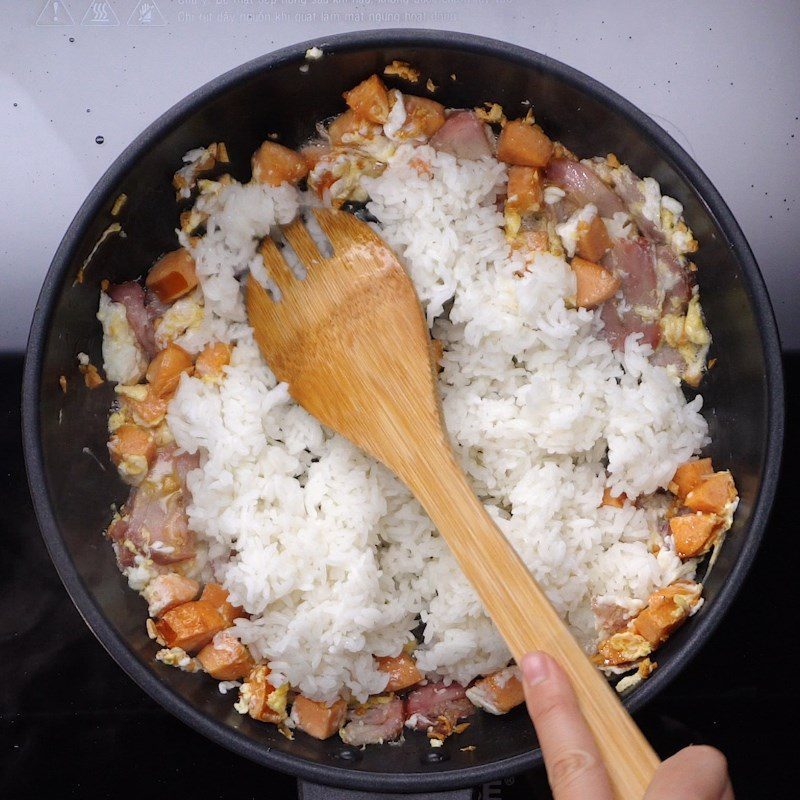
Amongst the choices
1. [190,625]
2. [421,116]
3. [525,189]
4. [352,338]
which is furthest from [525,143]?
[190,625]

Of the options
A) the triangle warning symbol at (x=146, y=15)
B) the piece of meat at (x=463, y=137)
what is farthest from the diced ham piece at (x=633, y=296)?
the triangle warning symbol at (x=146, y=15)

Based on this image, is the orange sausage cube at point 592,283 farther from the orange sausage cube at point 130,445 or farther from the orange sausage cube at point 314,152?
the orange sausage cube at point 130,445

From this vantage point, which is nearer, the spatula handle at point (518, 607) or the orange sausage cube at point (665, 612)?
the spatula handle at point (518, 607)

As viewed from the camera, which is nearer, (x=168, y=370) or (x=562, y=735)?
(x=562, y=735)

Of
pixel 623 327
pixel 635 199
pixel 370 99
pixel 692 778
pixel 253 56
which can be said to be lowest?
pixel 692 778

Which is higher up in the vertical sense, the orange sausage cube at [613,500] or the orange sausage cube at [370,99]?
the orange sausage cube at [370,99]

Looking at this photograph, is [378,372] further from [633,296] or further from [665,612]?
[665,612]
